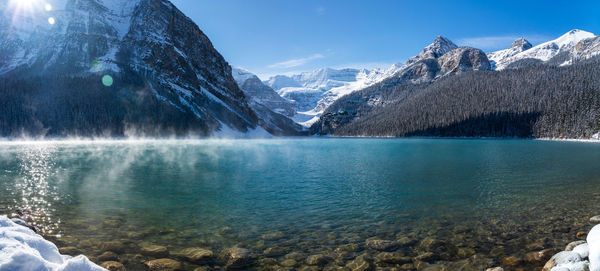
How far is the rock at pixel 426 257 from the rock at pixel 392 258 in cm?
39

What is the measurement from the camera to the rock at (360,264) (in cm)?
1083

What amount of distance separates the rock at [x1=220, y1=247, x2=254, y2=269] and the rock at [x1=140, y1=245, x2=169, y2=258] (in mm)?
2348

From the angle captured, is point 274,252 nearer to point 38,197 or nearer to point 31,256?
point 31,256

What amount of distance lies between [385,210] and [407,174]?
16.4 m

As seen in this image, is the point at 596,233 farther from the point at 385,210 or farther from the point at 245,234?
the point at 245,234

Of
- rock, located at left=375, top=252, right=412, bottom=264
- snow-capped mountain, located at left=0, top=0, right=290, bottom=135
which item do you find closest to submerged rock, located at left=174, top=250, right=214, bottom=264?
rock, located at left=375, top=252, right=412, bottom=264

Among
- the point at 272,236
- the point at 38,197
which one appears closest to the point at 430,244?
the point at 272,236

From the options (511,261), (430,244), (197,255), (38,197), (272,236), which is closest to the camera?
(511,261)

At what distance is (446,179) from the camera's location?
30.0 m

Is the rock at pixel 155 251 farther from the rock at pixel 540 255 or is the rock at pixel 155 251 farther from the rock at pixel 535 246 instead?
the rock at pixel 535 246

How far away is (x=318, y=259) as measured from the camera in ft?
37.6

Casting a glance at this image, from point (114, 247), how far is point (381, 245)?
36.9 feet

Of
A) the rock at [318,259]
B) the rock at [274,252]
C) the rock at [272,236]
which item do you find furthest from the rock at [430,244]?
the rock at [272,236]

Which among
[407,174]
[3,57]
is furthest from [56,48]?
[407,174]
